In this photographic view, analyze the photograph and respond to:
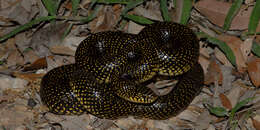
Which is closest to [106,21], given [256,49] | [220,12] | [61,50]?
[61,50]

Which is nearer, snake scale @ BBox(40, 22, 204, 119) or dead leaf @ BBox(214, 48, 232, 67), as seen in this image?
snake scale @ BBox(40, 22, 204, 119)

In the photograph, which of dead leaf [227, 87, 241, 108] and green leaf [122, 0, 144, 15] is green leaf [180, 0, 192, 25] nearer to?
green leaf [122, 0, 144, 15]

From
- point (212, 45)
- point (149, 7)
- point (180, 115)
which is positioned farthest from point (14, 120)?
point (212, 45)

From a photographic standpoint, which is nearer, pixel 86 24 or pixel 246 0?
pixel 246 0

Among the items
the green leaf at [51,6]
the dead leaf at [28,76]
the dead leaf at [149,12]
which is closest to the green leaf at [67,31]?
the green leaf at [51,6]

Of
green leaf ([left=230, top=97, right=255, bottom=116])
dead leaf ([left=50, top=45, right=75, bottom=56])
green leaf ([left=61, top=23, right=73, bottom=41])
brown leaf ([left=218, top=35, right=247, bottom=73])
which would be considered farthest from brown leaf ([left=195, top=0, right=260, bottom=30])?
dead leaf ([left=50, top=45, right=75, bottom=56])

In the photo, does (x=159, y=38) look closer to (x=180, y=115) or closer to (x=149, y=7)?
(x=149, y=7)

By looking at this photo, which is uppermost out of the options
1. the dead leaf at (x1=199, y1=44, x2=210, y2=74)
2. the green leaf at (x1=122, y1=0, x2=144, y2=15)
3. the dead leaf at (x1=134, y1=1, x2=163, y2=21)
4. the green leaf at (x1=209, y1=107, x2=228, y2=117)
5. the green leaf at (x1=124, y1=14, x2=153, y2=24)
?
the green leaf at (x1=122, y1=0, x2=144, y2=15)
